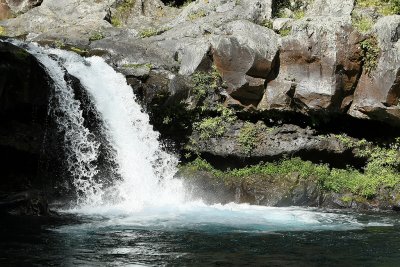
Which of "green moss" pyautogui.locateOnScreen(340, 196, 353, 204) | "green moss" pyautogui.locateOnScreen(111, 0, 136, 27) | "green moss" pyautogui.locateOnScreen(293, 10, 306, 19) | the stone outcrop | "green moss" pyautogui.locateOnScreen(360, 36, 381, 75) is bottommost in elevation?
"green moss" pyautogui.locateOnScreen(340, 196, 353, 204)

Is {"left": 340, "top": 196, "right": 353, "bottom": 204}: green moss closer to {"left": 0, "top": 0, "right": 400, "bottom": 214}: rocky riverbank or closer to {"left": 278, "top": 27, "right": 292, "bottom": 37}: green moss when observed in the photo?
{"left": 0, "top": 0, "right": 400, "bottom": 214}: rocky riverbank

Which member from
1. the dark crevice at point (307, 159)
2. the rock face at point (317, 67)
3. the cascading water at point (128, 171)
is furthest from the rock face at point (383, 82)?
the cascading water at point (128, 171)

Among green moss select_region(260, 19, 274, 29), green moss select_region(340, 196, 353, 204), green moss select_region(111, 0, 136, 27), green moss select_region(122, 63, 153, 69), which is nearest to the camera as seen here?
green moss select_region(340, 196, 353, 204)

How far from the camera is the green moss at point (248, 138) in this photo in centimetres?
1917

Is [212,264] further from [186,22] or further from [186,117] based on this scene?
[186,22]

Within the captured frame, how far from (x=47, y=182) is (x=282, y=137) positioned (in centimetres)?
879

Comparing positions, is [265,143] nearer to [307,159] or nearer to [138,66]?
[307,159]

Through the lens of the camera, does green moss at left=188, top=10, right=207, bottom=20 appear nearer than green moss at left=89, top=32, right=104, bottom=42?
No

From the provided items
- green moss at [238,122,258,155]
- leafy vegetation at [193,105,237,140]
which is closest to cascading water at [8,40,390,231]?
leafy vegetation at [193,105,237,140]

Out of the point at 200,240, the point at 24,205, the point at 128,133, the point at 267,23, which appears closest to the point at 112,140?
the point at 128,133

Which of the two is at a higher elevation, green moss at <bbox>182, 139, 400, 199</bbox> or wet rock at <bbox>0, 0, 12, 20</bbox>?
wet rock at <bbox>0, 0, 12, 20</bbox>

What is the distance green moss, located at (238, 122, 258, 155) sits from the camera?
19.2m

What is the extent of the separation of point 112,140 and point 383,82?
32.7ft

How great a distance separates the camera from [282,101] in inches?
752
